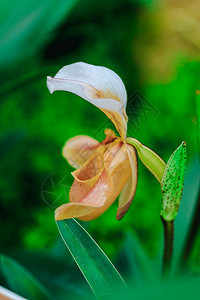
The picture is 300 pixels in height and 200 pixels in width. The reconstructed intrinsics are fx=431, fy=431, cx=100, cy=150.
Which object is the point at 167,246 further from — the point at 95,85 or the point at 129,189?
the point at 95,85

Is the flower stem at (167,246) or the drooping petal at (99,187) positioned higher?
the drooping petal at (99,187)

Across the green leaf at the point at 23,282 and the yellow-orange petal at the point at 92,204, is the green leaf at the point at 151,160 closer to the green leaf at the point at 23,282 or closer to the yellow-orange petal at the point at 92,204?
the yellow-orange petal at the point at 92,204

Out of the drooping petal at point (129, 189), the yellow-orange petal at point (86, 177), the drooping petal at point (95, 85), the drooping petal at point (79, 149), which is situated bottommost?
the drooping petal at point (129, 189)

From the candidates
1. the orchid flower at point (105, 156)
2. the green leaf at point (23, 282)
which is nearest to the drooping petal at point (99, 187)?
the orchid flower at point (105, 156)

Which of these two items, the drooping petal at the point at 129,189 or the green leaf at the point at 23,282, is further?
the green leaf at the point at 23,282

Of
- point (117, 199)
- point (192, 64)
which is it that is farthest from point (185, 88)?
point (117, 199)

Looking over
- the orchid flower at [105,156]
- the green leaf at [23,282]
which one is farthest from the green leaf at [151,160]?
the green leaf at [23,282]
